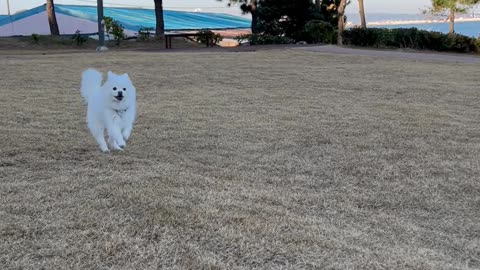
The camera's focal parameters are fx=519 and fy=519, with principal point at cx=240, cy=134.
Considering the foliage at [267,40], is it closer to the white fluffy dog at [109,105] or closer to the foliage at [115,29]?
the foliage at [115,29]

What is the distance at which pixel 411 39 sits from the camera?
61.1ft

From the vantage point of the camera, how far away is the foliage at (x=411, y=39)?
59.6 ft

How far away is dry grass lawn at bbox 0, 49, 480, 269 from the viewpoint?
217 centimetres

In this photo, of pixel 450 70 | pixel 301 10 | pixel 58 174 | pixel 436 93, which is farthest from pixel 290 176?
pixel 301 10

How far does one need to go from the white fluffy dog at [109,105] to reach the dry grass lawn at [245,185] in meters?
0.19

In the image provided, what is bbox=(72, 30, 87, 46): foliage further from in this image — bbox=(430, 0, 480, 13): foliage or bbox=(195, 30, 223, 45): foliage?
bbox=(430, 0, 480, 13): foliage

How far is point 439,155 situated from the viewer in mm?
3896

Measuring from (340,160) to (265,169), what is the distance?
604 millimetres

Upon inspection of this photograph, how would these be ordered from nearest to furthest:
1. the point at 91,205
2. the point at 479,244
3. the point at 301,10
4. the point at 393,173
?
the point at 479,244 → the point at 91,205 → the point at 393,173 → the point at 301,10

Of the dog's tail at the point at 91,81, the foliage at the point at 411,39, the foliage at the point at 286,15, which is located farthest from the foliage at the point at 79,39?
the dog's tail at the point at 91,81

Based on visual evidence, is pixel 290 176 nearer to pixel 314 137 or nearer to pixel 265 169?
pixel 265 169

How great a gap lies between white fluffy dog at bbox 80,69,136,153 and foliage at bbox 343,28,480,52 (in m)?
16.6

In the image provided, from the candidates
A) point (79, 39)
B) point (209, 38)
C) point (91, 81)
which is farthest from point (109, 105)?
point (209, 38)

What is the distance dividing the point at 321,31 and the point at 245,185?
1793 cm
